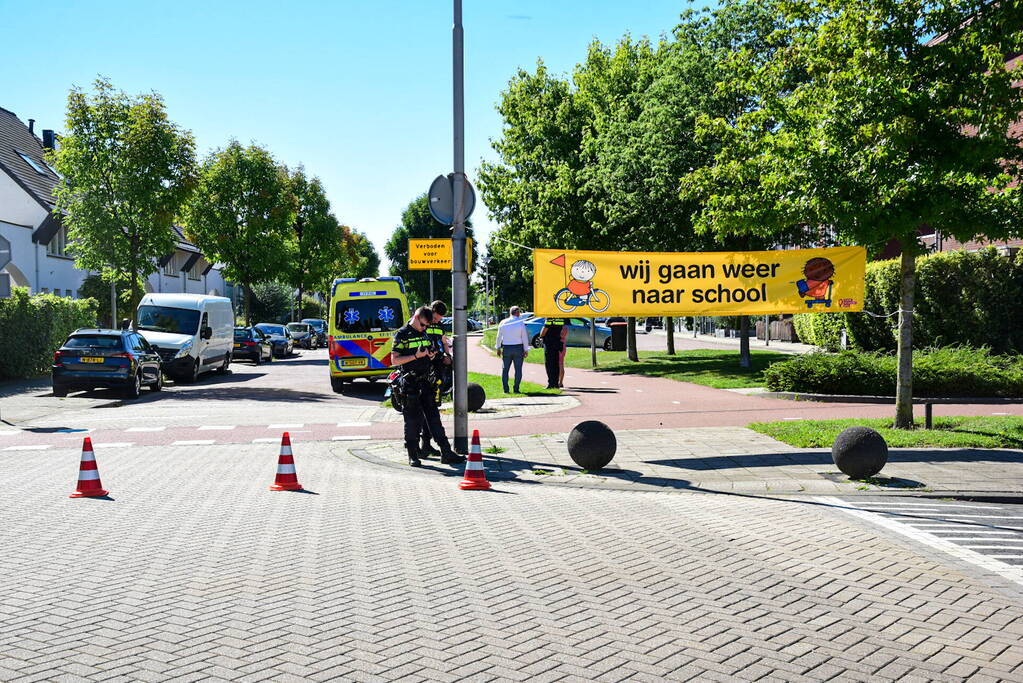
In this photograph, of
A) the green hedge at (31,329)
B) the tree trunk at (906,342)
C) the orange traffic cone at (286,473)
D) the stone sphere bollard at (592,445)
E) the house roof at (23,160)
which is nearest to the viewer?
the orange traffic cone at (286,473)

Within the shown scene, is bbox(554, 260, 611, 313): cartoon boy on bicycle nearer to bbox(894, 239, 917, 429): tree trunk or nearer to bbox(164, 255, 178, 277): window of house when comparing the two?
bbox(894, 239, 917, 429): tree trunk

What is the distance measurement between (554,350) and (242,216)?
41168 mm

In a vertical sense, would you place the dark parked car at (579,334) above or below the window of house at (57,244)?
below

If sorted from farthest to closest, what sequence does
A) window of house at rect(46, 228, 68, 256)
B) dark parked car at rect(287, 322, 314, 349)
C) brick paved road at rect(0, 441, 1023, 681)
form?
1. dark parked car at rect(287, 322, 314, 349)
2. window of house at rect(46, 228, 68, 256)
3. brick paved road at rect(0, 441, 1023, 681)

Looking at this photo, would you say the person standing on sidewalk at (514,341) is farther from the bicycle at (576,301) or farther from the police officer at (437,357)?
the police officer at (437,357)

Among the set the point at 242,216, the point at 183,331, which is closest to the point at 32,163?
the point at 242,216

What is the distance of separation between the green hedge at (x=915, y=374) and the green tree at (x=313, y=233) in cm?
5693

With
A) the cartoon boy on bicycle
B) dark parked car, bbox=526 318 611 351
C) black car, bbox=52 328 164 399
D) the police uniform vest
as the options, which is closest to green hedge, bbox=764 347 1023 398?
the cartoon boy on bicycle

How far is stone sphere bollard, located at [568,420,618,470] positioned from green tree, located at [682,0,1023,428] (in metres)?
4.18

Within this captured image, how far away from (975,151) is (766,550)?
6.88m

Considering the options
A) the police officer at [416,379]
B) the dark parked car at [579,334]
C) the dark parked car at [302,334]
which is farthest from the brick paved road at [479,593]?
the dark parked car at [302,334]

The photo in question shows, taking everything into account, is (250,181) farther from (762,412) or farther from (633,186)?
(762,412)

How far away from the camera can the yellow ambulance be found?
76.5 feet

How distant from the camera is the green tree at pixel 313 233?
234 ft
